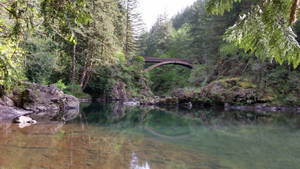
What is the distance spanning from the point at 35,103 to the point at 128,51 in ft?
73.0

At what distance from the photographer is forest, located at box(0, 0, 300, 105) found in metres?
2.25

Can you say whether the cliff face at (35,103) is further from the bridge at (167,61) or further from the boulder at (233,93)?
the bridge at (167,61)

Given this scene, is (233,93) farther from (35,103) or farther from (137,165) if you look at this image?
(137,165)

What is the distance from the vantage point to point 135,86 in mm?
26672

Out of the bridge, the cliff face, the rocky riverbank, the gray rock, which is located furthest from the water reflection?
the bridge

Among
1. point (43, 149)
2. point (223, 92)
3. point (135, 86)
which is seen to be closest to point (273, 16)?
point (43, 149)

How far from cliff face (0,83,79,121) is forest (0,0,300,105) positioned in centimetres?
52

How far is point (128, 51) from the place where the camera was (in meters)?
31.2

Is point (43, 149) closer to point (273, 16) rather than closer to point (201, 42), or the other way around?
point (273, 16)

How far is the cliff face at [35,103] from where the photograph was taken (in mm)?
8133

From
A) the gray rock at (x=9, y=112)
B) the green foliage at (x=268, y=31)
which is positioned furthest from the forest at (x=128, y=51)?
the gray rock at (x=9, y=112)

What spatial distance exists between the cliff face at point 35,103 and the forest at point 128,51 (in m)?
0.52

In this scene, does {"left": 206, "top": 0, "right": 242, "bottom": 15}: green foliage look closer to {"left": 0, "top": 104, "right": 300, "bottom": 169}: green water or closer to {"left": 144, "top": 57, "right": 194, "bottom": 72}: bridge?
{"left": 0, "top": 104, "right": 300, "bottom": 169}: green water

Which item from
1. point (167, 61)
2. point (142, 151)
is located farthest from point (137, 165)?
point (167, 61)
